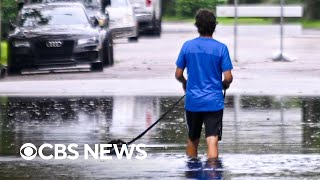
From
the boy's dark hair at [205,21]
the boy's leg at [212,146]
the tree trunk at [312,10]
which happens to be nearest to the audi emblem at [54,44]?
the boy's leg at [212,146]

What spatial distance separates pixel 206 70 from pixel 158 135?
3.21m

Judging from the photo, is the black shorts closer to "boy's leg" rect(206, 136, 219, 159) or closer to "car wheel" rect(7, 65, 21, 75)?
"boy's leg" rect(206, 136, 219, 159)

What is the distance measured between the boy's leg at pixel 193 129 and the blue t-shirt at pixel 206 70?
15 centimetres

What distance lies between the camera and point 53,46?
25.2m

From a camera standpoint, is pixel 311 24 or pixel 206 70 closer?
pixel 206 70

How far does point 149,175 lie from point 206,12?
172 cm

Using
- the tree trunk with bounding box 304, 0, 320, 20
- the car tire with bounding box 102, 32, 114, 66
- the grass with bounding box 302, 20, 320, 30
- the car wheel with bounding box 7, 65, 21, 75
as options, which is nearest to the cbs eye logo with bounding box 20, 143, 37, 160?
the car wheel with bounding box 7, 65, 21, 75

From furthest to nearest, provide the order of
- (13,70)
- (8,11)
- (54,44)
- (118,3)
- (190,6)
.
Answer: (190,6) < (118,3) < (8,11) < (13,70) < (54,44)

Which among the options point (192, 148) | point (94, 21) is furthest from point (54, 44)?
point (192, 148)

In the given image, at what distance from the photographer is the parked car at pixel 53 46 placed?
2517 centimetres

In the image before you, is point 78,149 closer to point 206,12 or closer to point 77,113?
point 206,12

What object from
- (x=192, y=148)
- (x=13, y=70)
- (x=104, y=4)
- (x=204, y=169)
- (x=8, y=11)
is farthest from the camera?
(x=104, y=4)

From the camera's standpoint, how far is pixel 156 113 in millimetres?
16969

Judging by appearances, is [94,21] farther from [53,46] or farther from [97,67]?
[53,46]
